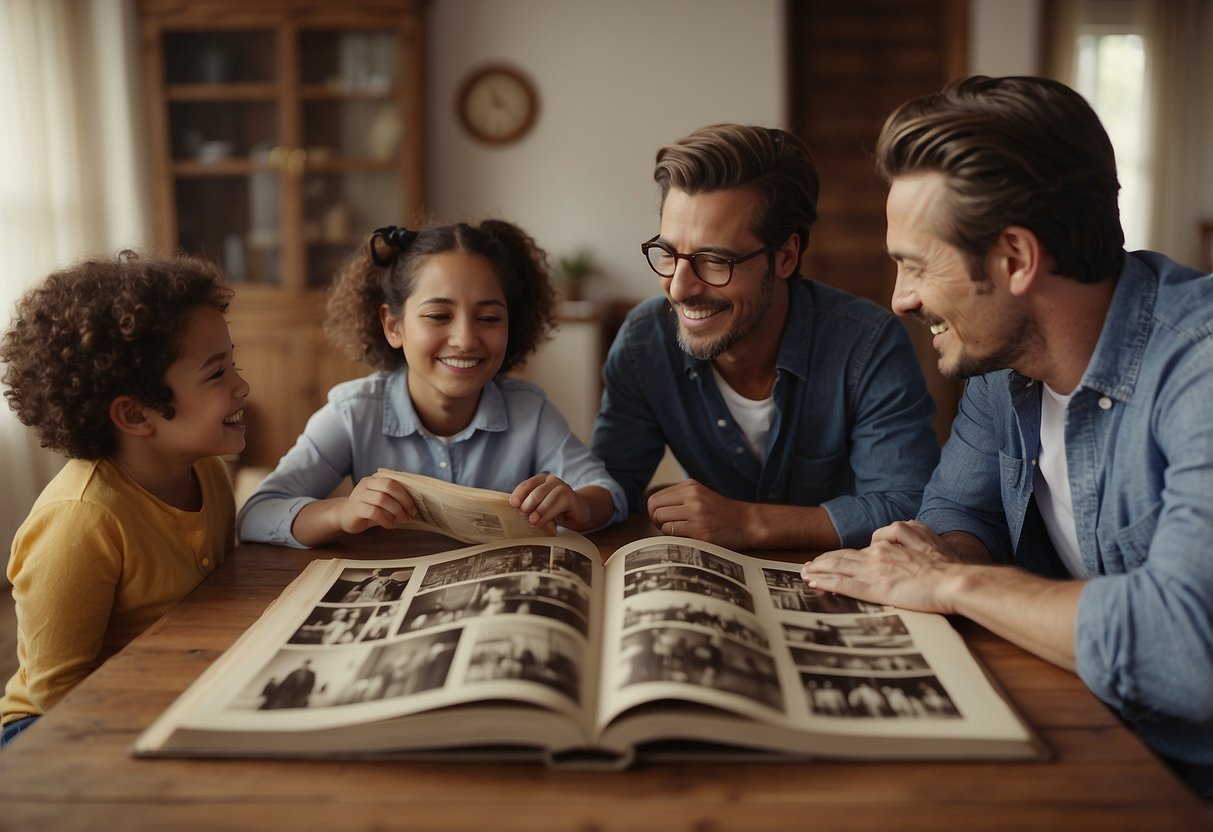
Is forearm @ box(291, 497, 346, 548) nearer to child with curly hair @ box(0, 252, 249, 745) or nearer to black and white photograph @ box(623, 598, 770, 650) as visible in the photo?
child with curly hair @ box(0, 252, 249, 745)

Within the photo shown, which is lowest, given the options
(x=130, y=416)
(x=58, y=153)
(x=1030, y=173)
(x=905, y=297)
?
(x=130, y=416)

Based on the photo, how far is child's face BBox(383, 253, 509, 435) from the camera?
169cm

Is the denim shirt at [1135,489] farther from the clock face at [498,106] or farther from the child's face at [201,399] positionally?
the clock face at [498,106]

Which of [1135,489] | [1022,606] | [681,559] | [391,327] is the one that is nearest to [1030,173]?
[1135,489]

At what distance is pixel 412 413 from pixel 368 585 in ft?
1.98

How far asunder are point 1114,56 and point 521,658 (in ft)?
20.8

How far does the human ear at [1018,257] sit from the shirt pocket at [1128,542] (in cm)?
28

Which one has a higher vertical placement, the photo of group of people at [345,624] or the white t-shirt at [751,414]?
the white t-shirt at [751,414]

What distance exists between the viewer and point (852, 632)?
3.37 ft

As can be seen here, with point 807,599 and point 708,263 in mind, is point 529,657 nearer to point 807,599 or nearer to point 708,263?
point 807,599

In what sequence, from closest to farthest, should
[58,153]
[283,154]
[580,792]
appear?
[580,792] → [58,153] → [283,154]

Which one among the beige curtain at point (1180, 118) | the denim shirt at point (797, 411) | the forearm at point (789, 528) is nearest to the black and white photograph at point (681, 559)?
the forearm at point (789, 528)

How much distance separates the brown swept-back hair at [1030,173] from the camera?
1.13 m

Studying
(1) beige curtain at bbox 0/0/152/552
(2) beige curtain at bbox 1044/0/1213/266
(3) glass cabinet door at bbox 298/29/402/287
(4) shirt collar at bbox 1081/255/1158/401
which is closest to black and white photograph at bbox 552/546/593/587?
(4) shirt collar at bbox 1081/255/1158/401
